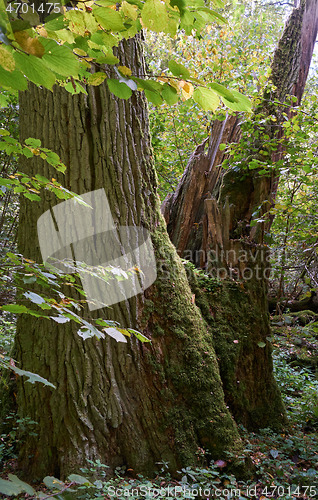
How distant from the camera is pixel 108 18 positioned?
0.89 meters

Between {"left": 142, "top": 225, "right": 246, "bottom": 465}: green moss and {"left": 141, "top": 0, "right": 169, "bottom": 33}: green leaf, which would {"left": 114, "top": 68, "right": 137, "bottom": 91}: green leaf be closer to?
{"left": 141, "top": 0, "right": 169, "bottom": 33}: green leaf

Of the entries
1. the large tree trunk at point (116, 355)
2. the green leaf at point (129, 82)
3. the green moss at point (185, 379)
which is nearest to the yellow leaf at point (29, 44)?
the green leaf at point (129, 82)

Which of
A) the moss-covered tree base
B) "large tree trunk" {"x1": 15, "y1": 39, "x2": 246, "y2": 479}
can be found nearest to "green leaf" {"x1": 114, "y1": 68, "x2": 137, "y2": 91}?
"large tree trunk" {"x1": 15, "y1": 39, "x2": 246, "y2": 479}

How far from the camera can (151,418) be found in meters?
→ 2.61

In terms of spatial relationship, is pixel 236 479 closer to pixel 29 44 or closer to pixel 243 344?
pixel 243 344

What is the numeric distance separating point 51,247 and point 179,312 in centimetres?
127

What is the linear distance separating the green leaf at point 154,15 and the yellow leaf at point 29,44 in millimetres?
346

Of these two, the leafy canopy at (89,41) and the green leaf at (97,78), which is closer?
the leafy canopy at (89,41)

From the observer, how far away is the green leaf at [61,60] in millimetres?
797

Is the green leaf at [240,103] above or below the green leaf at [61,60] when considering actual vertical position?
below

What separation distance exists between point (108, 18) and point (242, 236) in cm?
342

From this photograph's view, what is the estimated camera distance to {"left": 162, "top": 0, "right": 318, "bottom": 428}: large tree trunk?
3578mm

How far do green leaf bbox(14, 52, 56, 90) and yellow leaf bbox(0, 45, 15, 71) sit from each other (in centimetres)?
5

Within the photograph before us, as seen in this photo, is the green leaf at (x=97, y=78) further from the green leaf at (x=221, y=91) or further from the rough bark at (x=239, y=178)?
the rough bark at (x=239, y=178)
